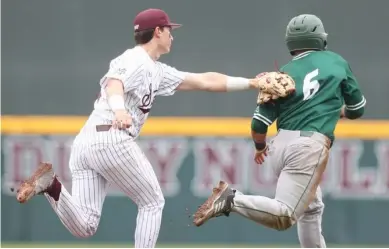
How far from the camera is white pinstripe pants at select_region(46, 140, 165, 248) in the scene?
6258 mm

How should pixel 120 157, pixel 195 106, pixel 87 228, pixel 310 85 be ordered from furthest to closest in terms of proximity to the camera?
pixel 195 106
pixel 87 228
pixel 120 157
pixel 310 85

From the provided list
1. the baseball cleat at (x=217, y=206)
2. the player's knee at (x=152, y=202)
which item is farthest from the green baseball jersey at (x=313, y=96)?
the player's knee at (x=152, y=202)

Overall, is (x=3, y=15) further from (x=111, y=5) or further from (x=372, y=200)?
Answer: (x=372, y=200)

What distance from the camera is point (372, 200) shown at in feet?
29.6

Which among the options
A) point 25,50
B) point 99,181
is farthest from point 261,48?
point 99,181

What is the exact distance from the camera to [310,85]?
20.2 feet

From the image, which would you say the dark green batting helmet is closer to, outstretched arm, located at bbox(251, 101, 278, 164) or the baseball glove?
the baseball glove

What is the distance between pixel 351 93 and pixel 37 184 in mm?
1785

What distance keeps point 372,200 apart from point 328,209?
13.9 inches

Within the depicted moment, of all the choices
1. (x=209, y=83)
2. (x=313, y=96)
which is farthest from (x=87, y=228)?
(x=313, y=96)

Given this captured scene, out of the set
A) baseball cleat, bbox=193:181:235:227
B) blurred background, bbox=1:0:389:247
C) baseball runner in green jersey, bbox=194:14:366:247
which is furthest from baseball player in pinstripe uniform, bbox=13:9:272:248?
blurred background, bbox=1:0:389:247

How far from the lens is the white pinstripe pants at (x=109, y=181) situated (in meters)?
6.26

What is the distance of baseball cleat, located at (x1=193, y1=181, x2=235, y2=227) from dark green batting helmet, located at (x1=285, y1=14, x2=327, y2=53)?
0.90m

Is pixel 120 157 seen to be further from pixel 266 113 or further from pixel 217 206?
pixel 266 113
